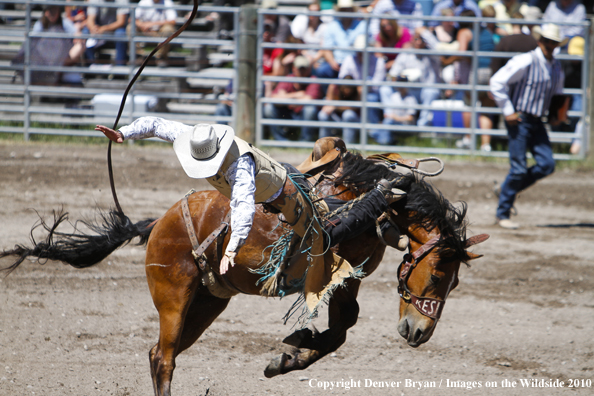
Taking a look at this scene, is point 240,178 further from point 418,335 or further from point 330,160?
point 418,335

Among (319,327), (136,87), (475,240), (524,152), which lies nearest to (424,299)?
(475,240)

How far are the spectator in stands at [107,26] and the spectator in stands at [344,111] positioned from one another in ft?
10.6

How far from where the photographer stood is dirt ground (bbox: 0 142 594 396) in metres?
3.96

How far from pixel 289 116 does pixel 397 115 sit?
5.41ft

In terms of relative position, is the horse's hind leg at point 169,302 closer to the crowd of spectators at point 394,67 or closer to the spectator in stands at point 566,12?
the crowd of spectators at point 394,67

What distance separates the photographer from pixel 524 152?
7.14 m

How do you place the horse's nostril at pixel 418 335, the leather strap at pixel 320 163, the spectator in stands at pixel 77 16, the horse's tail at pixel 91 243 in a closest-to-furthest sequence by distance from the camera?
the horse's nostril at pixel 418 335, the leather strap at pixel 320 163, the horse's tail at pixel 91 243, the spectator in stands at pixel 77 16

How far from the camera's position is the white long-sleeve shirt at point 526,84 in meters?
7.02

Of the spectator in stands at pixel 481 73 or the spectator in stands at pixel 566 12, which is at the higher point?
the spectator in stands at pixel 566 12

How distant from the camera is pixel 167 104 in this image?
33.6 ft

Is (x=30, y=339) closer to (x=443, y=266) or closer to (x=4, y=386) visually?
(x=4, y=386)

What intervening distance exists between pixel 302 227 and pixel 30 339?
7.47ft

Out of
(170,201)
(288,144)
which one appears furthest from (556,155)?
(170,201)

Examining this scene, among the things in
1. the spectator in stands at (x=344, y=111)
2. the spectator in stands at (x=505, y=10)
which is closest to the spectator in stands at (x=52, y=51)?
the spectator in stands at (x=344, y=111)
